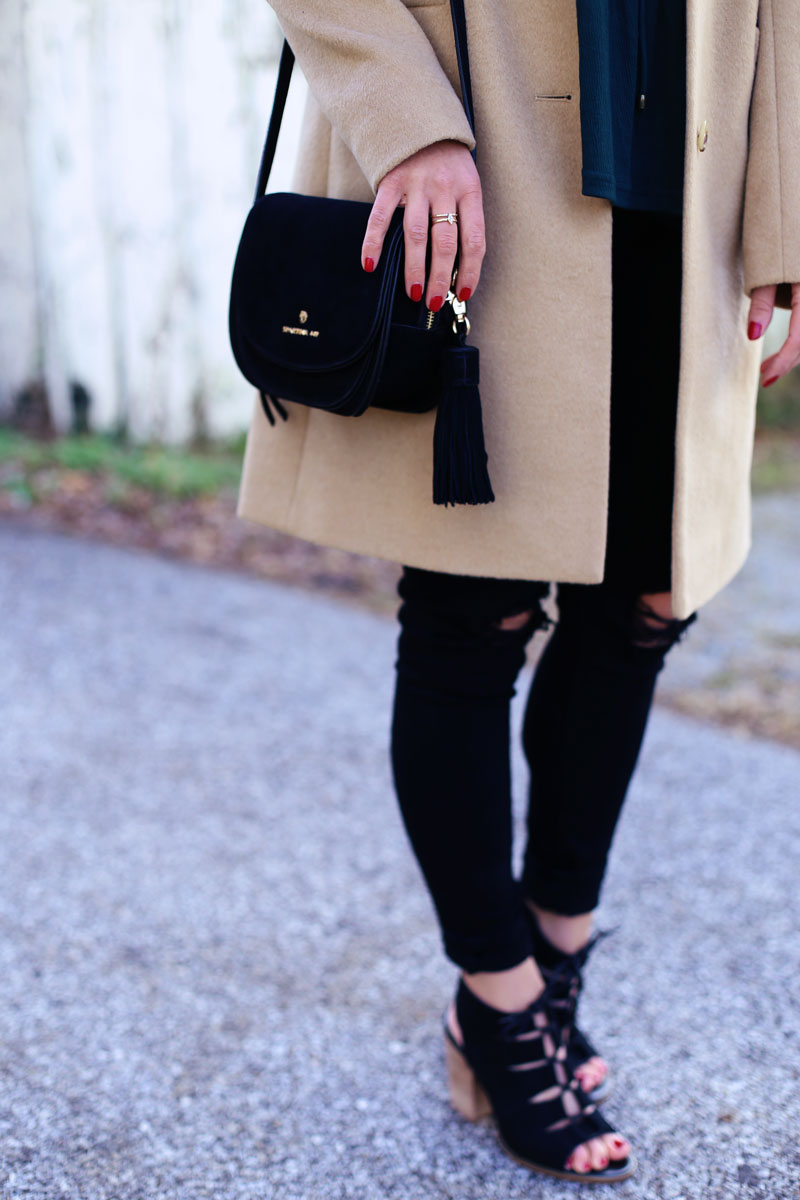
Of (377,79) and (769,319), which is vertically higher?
(377,79)

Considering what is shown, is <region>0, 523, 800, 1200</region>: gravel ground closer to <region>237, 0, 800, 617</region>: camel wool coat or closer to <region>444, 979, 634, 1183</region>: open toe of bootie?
<region>444, 979, 634, 1183</region>: open toe of bootie

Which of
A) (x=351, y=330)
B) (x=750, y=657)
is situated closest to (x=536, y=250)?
(x=351, y=330)

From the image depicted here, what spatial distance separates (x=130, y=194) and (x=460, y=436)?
13.9 ft

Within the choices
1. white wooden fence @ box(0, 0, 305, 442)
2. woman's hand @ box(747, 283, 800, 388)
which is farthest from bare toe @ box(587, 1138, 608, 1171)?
white wooden fence @ box(0, 0, 305, 442)

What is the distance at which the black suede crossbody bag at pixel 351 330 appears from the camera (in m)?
1.05

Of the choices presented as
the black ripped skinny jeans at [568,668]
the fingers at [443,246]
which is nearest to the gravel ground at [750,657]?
the black ripped skinny jeans at [568,668]

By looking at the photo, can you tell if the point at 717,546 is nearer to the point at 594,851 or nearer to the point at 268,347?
the point at 594,851

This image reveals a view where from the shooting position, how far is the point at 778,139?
45.3 inches

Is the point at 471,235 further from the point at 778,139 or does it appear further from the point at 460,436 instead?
the point at 778,139

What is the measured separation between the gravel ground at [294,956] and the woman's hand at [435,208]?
41.7 inches

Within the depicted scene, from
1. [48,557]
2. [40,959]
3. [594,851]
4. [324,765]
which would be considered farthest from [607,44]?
[48,557]

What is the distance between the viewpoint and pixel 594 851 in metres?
1.40

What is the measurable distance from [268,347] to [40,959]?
1.09m

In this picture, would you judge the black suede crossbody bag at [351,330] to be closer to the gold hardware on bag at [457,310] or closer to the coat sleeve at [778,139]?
the gold hardware on bag at [457,310]
